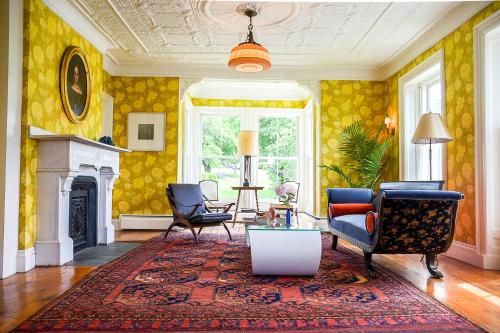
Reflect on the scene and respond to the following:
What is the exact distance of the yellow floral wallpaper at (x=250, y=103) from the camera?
9.12m

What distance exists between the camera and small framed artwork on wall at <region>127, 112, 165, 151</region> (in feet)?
22.9

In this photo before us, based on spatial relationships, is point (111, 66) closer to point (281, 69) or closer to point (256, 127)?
point (281, 69)

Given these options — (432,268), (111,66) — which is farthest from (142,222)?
(432,268)

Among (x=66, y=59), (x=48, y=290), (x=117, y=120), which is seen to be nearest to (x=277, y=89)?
(x=117, y=120)

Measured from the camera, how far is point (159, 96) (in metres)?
7.03

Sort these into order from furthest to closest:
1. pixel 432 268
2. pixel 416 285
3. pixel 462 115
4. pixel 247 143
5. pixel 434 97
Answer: pixel 247 143
pixel 434 97
pixel 462 115
pixel 432 268
pixel 416 285

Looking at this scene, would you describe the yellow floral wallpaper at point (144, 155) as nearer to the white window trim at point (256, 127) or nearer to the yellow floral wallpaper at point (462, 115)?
the white window trim at point (256, 127)

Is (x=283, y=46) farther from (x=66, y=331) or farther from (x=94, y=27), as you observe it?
(x=66, y=331)

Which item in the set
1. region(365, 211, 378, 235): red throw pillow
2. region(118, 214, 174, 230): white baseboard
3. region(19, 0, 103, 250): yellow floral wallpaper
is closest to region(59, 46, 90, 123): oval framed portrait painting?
region(19, 0, 103, 250): yellow floral wallpaper

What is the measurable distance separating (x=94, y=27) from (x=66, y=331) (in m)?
4.11

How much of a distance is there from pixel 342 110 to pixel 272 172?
9.25 ft

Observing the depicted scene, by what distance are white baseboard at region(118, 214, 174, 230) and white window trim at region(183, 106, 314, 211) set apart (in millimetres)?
2052

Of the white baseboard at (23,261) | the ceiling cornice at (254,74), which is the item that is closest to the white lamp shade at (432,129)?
the ceiling cornice at (254,74)

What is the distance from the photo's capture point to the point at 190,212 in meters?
5.72
